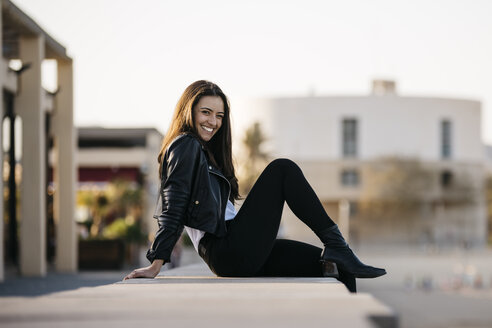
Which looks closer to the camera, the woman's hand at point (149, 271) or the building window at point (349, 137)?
the woman's hand at point (149, 271)

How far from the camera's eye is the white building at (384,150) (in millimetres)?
72125

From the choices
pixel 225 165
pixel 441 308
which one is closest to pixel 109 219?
pixel 441 308

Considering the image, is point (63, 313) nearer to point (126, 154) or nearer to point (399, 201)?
point (126, 154)

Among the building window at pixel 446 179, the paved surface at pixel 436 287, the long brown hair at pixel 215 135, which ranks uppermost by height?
the long brown hair at pixel 215 135

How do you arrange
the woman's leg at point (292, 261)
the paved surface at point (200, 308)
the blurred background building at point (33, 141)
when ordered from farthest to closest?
1. the blurred background building at point (33, 141)
2. the woman's leg at point (292, 261)
3. the paved surface at point (200, 308)

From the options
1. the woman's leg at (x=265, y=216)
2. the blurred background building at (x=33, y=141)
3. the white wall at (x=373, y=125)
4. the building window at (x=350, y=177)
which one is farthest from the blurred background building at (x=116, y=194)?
the building window at (x=350, y=177)

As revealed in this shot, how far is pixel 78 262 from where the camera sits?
18.0 m

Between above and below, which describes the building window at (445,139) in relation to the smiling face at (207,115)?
above

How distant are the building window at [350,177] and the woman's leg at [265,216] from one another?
69.2 metres

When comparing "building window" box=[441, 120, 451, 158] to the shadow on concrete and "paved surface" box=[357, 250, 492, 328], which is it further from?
the shadow on concrete

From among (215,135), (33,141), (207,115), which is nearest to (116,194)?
(33,141)

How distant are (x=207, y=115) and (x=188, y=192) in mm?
474

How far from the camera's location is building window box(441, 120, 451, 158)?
246ft

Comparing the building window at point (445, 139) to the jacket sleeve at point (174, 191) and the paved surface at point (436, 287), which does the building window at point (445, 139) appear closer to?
the paved surface at point (436, 287)
